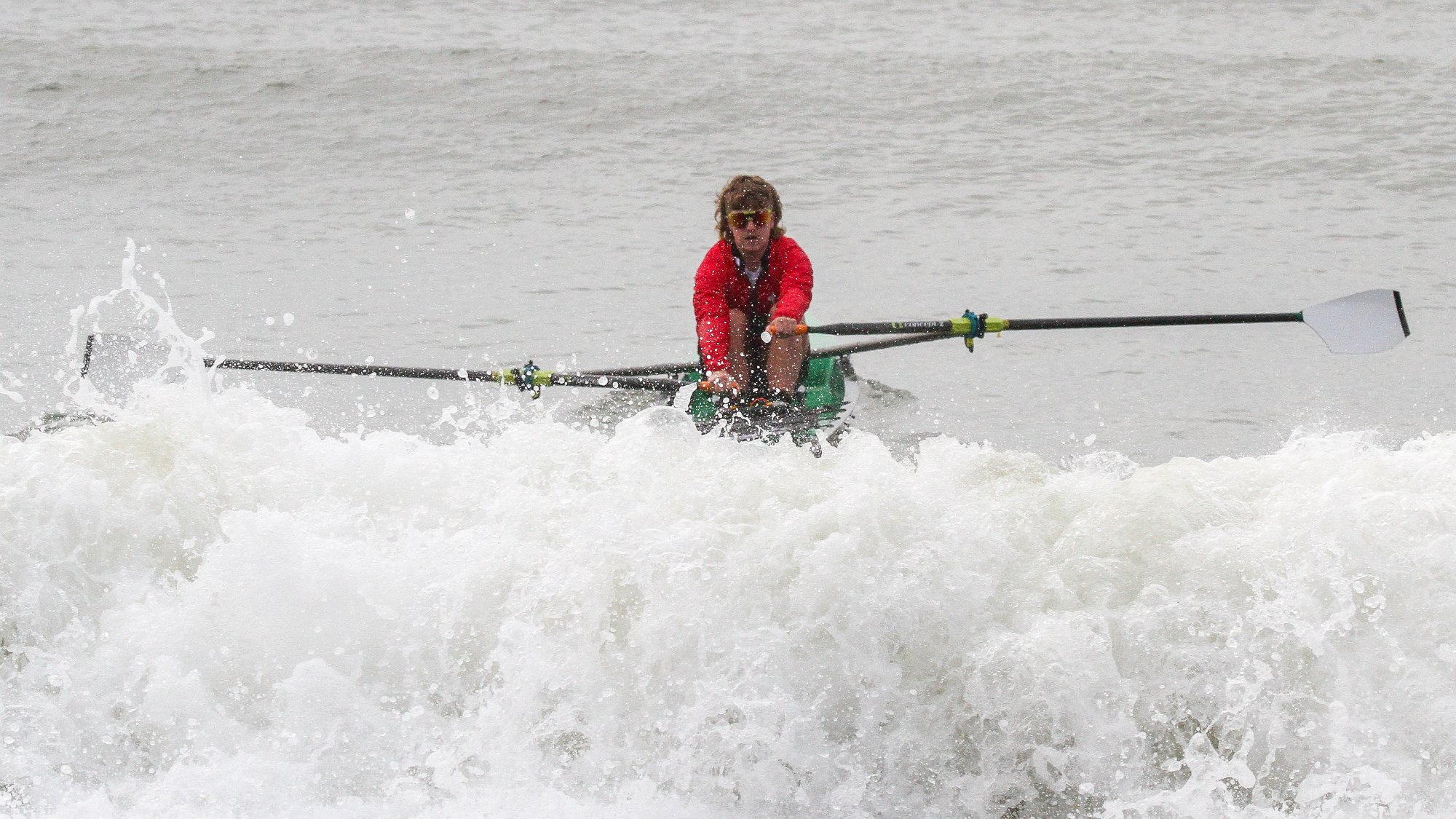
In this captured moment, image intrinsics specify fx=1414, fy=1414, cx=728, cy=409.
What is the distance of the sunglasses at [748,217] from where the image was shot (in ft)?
18.4

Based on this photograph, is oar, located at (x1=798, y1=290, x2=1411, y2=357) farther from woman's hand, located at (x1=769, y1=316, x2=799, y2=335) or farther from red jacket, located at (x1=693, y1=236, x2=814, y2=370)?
woman's hand, located at (x1=769, y1=316, x2=799, y2=335)

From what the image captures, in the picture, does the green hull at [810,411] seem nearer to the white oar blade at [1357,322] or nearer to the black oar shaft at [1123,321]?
the black oar shaft at [1123,321]

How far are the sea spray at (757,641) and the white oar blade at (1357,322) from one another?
188cm

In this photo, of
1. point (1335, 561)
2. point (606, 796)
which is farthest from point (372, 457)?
point (1335, 561)

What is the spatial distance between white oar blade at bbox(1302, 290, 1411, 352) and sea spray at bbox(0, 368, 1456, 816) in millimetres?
1883

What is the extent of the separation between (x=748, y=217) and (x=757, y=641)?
209 centimetres

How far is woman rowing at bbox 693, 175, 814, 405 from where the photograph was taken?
18.4 ft

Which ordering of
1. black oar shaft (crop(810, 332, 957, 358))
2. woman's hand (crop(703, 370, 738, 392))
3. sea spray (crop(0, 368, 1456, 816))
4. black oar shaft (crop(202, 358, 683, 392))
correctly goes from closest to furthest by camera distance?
1. sea spray (crop(0, 368, 1456, 816))
2. woman's hand (crop(703, 370, 738, 392))
3. black oar shaft (crop(202, 358, 683, 392))
4. black oar shaft (crop(810, 332, 957, 358))

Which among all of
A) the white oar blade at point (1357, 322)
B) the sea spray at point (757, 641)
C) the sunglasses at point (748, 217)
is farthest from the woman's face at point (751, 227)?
the white oar blade at point (1357, 322)

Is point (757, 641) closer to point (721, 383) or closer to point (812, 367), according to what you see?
point (721, 383)

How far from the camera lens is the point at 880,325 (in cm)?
604

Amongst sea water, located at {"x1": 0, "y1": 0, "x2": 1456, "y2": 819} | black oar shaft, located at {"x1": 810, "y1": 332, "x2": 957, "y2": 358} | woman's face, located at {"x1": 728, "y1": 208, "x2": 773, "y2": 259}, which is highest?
woman's face, located at {"x1": 728, "y1": 208, "x2": 773, "y2": 259}

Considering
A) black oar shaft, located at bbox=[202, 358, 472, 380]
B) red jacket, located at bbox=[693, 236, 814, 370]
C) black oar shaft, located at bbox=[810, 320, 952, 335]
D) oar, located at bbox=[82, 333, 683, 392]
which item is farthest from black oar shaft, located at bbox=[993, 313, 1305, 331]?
black oar shaft, located at bbox=[202, 358, 472, 380]

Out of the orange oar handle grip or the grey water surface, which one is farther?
the grey water surface
